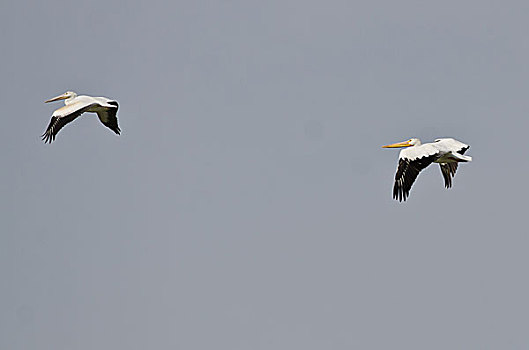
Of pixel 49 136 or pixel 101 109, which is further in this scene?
pixel 101 109

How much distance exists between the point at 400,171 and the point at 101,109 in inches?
395

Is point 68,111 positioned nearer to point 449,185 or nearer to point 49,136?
point 49,136

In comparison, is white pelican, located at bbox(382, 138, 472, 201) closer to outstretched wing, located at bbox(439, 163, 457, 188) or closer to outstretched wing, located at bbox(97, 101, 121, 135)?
outstretched wing, located at bbox(439, 163, 457, 188)

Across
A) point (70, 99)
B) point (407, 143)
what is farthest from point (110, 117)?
point (407, 143)

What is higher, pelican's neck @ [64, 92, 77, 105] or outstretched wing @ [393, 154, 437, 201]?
pelican's neck @ [64, 92, 77, 105]

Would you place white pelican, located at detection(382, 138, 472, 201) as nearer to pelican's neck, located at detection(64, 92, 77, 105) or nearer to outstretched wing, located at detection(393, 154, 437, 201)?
outstretched wing, located at detection(393, 154, 437, 201)

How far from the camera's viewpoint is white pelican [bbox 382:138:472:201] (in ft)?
145

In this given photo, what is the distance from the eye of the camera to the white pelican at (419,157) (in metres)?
44.3

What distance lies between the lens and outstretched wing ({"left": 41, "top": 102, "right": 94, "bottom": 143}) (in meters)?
43.7

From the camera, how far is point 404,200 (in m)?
43.8

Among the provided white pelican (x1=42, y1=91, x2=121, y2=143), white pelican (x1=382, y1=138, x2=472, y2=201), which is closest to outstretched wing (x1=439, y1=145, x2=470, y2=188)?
white pelican (x1=382, y1=138, x2=472, y2=201)

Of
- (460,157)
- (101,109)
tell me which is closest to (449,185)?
(460,157)

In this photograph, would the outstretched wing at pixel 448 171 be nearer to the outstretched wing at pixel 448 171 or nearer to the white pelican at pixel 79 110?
the outstretched wing at pixel 448 171

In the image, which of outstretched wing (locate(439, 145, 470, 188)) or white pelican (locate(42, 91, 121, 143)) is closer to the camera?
white pelican (locate(42, 91, 121, 143))
